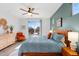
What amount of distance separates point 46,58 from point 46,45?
181 centimetres

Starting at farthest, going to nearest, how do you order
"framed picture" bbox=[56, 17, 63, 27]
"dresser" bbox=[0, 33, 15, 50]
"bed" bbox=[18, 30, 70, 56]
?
"dresser" bbox=[0, 33, 15, 50]
"framed picture" bbox=[56, 17, 63, 27]
"bed" bbox=[18, 30, 70, 56]

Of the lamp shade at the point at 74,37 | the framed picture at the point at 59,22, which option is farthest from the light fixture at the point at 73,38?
the framed picture at the point at 59,22

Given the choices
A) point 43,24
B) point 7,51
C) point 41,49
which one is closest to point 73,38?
point 41,49

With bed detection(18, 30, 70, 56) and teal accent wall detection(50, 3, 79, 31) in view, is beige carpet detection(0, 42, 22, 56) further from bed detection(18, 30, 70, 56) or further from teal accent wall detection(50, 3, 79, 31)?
teal accent wall detection(50, 3, 79, 31)

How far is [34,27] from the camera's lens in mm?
3729

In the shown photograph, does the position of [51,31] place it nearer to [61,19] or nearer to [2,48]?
[61,19]

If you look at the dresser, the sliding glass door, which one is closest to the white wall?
the sliding glass door

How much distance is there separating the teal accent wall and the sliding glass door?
17.2 inches

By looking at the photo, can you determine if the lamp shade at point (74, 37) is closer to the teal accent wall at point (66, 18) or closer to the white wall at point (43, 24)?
the teal accent wall at point (66, 18)

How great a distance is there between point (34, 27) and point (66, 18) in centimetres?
106

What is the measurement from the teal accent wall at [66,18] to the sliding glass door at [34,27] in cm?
44

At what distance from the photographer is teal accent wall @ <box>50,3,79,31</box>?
9.95 feet

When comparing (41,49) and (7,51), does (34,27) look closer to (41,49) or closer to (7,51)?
(41,49)

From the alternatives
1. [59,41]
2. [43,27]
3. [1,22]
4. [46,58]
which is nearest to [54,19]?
[43,27]
